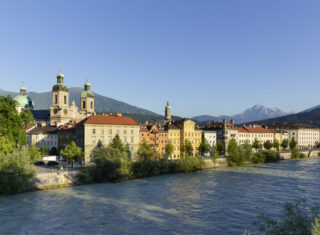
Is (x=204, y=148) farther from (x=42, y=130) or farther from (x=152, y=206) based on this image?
(x=152, y=206)

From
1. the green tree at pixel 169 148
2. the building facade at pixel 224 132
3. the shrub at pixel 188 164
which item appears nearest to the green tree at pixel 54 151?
the green tree at pixel 169 148

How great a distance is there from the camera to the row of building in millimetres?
75625

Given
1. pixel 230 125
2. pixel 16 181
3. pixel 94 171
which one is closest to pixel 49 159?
pixel 94 171

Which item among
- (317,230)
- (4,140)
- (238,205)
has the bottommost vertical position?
(238,205)

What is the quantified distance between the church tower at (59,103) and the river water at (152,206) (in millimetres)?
67346

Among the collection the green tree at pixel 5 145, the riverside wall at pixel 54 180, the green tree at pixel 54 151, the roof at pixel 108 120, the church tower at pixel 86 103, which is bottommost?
the riverside wall at pixel 54 180

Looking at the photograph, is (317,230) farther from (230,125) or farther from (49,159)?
(230,125)

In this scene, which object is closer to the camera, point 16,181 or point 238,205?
point 238,205

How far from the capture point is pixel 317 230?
13109 mm

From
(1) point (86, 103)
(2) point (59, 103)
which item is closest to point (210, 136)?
(1) point (86, 103)

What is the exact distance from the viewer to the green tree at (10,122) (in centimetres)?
5209

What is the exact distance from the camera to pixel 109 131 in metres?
76.7

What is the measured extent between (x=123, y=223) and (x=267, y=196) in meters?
22.2

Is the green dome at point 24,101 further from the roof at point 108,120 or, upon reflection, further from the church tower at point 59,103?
the roof at point 108,120
